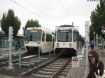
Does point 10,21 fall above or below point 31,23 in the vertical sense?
below

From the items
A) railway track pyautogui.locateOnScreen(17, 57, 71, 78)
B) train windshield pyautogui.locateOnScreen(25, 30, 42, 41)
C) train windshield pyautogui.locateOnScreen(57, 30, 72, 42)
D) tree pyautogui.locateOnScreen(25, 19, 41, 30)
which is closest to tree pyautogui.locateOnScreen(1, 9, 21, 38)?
train windshield pyautogui.locateOnScreen(25, 30, 42, 41)

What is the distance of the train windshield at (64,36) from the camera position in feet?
83.7

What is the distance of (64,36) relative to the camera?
25719 millimetres

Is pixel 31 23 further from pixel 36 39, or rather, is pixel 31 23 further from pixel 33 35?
pixel 36 39

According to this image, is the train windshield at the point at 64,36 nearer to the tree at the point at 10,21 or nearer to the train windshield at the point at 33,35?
the train windshield at the point at 33,35

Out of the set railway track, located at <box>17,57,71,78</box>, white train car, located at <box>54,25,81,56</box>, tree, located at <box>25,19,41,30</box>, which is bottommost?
railway track, located at <box>17,57,71,78</box>

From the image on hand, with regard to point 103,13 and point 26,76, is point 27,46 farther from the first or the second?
point 26,76

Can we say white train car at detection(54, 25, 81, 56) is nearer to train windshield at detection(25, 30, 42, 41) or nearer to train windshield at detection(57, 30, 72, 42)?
train windshield at detection(57, 30, 72, 42)

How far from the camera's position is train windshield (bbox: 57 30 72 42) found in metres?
25.5

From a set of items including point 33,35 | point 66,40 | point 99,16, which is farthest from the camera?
point 99,16

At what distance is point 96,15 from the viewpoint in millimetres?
34125

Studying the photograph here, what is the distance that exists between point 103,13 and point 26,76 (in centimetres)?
2140

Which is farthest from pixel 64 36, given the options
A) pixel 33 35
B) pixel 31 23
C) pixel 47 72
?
pixel 31 23

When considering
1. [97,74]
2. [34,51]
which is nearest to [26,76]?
[97,74]
